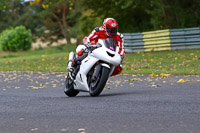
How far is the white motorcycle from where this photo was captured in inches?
387

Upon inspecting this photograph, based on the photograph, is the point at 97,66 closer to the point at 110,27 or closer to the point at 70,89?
the point at 110,27

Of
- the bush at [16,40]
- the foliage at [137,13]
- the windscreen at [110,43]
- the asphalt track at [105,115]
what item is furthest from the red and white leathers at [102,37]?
the bush at [16,40]

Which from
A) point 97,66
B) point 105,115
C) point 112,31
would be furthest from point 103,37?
point 105,115

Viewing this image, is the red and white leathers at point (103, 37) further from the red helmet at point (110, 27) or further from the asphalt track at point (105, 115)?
the asphalt track at point (105, 115)

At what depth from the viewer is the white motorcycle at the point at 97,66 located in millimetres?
9836

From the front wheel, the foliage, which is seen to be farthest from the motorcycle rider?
the foliage

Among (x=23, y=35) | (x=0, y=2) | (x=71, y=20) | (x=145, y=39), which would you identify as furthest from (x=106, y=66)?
(x=71, y=20)

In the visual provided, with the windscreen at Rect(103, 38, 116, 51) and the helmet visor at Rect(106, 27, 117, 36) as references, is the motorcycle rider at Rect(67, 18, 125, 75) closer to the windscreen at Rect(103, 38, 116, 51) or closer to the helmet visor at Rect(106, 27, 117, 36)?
the helmet visor at Rect(106, 27, 117, 36)

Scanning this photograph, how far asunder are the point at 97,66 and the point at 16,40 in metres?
40.0

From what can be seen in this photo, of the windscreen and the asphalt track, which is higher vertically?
the windscreen

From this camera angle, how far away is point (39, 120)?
23.3 feet

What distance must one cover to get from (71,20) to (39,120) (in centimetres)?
6508

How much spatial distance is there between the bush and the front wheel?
39.4 m

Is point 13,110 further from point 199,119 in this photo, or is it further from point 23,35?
point 23,35
